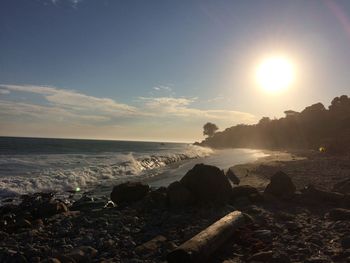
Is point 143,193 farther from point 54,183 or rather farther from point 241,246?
point 54,183

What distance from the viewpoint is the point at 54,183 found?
22.5 m

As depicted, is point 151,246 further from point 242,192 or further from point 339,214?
point 242,192

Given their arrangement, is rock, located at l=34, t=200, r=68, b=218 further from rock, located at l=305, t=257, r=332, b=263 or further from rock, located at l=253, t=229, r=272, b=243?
rock, located at l=305, t=257, r=332, b=263

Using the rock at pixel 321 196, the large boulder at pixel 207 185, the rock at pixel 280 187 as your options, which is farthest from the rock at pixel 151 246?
the rock at pixel 321 196

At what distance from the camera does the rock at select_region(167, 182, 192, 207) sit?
12602 mm

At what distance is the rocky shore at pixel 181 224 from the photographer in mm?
7795

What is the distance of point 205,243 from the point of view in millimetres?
7305

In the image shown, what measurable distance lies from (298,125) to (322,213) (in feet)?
283

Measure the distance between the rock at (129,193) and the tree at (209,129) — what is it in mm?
159216

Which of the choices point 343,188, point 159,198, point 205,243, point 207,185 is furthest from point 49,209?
point 343,188

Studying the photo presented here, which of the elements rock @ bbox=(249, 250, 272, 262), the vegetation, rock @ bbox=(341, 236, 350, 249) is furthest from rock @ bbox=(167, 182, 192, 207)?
the vegetation

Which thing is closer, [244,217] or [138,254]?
[138,254]

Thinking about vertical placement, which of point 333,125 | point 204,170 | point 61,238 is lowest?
point 61,238

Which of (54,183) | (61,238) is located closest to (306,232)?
(61,238)
